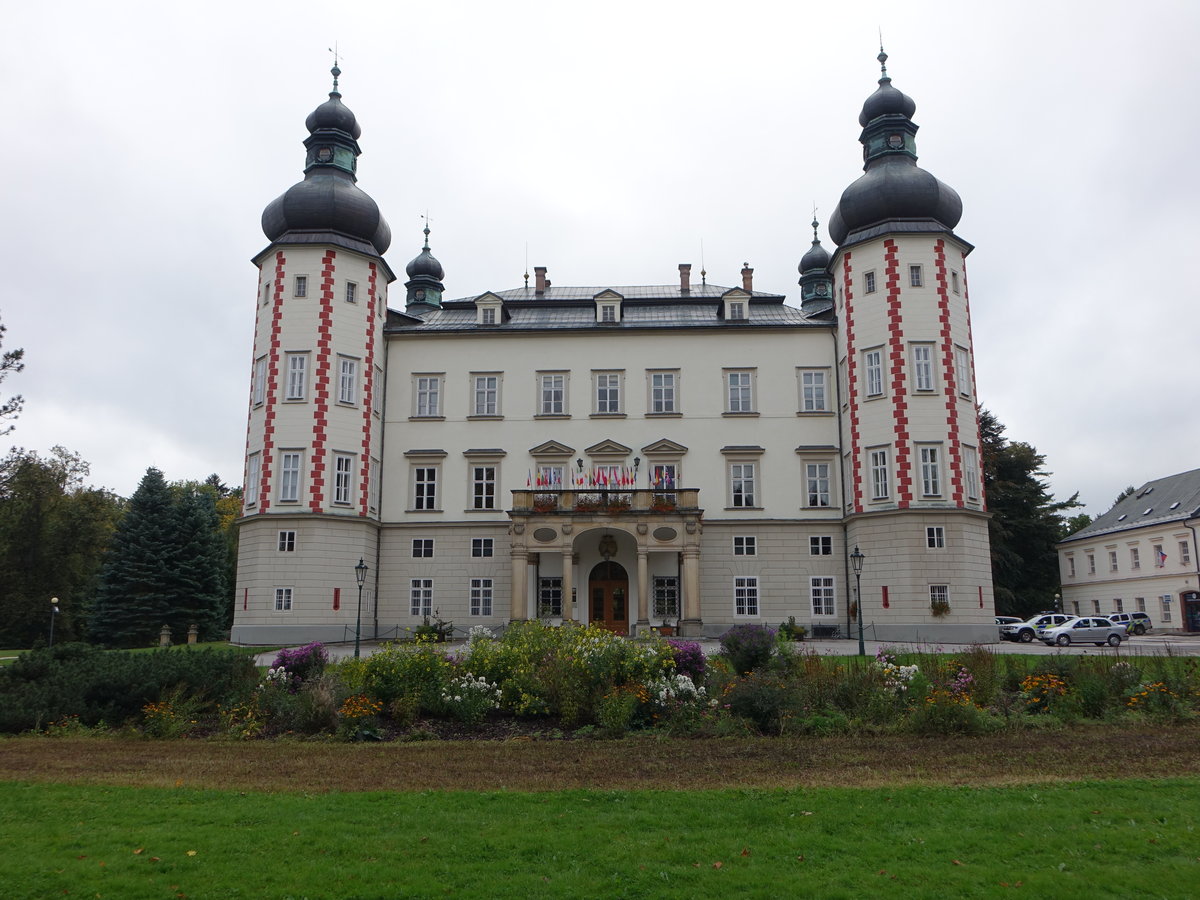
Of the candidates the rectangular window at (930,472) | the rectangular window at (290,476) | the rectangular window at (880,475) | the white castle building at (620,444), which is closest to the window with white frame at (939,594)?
the white castle building at (620,444)

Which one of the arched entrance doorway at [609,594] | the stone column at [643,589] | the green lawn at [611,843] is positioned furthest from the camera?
the arched entrance doorway at [609,594]

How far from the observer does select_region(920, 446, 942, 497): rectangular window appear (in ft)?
104

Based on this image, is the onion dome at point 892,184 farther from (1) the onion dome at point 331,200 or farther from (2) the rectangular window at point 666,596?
(1) the onion dome at point 331,200

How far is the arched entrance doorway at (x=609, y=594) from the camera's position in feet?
116

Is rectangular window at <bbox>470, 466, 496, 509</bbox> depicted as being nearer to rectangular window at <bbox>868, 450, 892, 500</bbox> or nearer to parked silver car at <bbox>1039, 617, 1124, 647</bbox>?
rectangular window at <bbox>868, 450, 892, 500</bbox>

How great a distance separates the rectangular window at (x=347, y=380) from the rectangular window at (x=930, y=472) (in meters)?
20.5

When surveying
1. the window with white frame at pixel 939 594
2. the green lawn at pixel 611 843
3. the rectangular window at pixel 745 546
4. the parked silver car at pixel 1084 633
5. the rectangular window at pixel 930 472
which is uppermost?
the rectangular window at pixel 930 472

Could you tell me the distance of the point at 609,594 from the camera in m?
35.4

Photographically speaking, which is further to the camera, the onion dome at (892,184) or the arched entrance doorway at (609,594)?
the arched entrance doorway at (609,594)

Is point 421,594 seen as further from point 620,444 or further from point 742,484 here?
point 742,484

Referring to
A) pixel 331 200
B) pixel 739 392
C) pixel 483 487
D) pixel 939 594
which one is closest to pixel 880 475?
pixel 939 594

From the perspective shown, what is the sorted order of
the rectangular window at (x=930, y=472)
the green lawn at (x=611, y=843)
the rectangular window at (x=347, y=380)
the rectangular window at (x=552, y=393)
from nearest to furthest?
the green lawn at (x=611, y=843) → the rectangular window at (x=930, y=472) → the rectangular window at (x=347, y=380) → the rectangular window at (x=552, y=393)

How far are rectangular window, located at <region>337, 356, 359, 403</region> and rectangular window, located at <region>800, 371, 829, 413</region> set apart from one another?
17.0 m

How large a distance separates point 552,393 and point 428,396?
4.94 meters
